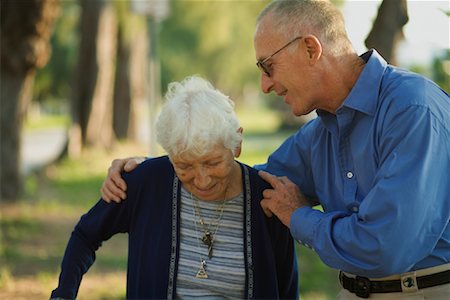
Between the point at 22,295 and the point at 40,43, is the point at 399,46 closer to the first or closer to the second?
the point at 22,295

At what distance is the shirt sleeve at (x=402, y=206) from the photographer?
268 centimetres

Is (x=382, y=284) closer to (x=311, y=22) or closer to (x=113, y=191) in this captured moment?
(x=311, y=22)

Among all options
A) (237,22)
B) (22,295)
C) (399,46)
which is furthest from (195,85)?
(237,22)

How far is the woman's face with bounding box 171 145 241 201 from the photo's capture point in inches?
129

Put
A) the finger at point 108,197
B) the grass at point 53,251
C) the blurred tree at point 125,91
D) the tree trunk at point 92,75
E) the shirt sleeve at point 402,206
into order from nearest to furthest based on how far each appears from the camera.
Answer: the shirt sleeve at point 402,206 → the finger at point 108,197 → the grass at point 53,251 → the tree trunk at point 92,75 → the blurred tree at point 125,91

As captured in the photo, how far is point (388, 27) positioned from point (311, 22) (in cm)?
259

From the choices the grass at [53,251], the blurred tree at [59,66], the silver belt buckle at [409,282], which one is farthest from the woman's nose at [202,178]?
the blurred tree at [59,66]

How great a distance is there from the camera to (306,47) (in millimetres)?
3053

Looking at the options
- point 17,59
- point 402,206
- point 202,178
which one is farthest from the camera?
point 17,59

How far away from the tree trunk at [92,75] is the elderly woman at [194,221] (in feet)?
46.5

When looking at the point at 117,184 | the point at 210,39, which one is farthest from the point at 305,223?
the point at 210,39

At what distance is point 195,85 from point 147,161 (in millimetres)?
409

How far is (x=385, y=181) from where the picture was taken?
8.92 feet

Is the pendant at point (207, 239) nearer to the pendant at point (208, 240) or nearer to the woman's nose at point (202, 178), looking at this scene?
the pendant at point (208, 240)
